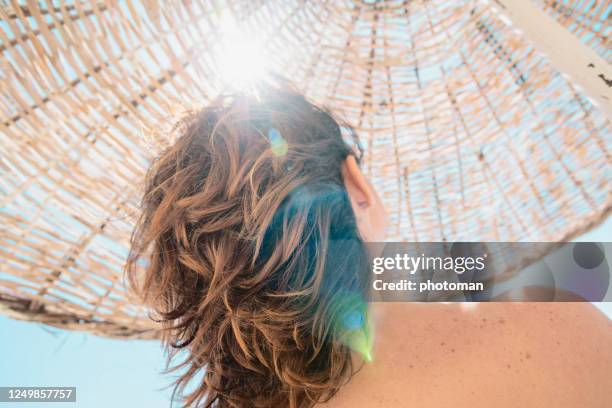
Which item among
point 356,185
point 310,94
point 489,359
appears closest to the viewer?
point 489,359

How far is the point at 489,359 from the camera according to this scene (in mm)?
510

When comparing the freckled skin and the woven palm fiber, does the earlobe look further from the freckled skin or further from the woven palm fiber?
the woven palm fiber

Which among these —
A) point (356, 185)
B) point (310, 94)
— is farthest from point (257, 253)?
point (310, 94)

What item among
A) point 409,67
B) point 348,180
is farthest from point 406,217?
point 348,180

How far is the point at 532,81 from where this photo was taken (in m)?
1.17

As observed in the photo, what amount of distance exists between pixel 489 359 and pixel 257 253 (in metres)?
0.27

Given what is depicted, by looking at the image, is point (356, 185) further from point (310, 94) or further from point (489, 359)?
point (310, 94)

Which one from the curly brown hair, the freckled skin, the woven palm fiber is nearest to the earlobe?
the curly brown hair

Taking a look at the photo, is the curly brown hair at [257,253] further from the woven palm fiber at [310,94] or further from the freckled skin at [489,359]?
the woven palm fiber at [310,94]

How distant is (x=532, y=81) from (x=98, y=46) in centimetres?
95

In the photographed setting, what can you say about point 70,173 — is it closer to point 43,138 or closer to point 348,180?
point 43,138

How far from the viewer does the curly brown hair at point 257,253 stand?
0.54 m

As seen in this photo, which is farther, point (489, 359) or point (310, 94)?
point (310, 94)

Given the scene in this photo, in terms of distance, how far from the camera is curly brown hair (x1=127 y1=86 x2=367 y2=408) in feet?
1.79
